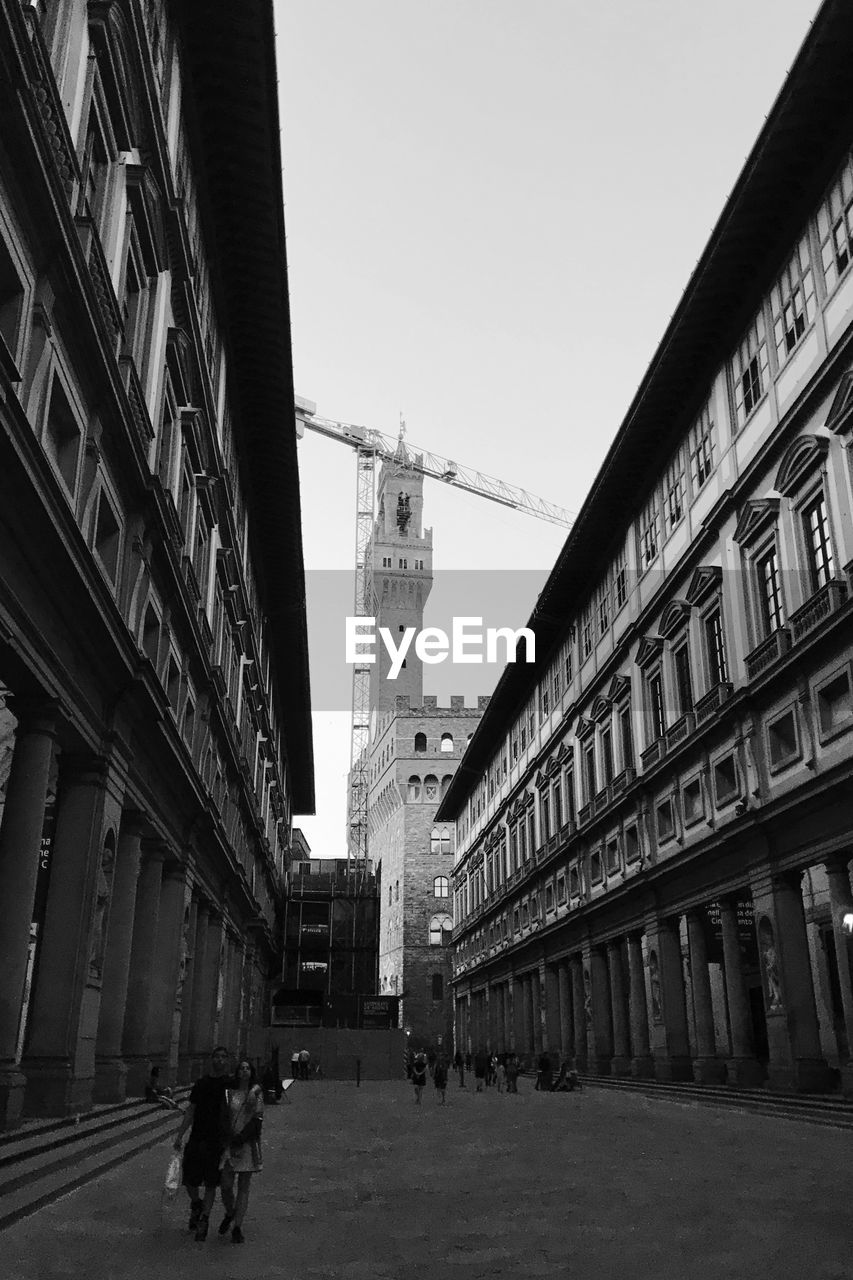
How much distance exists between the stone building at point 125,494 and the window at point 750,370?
12550mm

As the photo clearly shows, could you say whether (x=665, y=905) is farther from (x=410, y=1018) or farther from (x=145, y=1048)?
(x=410, y=1018)

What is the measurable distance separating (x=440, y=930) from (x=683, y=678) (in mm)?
65528

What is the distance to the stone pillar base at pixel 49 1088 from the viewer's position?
15.3 m

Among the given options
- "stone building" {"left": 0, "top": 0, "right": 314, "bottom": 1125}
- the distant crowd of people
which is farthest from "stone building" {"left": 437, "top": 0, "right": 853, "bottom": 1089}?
"stone building" {"left": 0, "top": 0, "right": 314, "bottom": 1125}

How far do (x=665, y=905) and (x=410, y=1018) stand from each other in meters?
62.8

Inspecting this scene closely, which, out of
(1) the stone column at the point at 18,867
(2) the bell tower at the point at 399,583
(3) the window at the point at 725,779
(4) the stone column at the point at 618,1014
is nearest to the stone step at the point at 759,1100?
(4) the stone column at the point at 618,1014

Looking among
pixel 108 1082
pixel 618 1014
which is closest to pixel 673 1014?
pixel 618 1014

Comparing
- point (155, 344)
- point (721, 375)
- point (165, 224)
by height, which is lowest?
point (155, 344)

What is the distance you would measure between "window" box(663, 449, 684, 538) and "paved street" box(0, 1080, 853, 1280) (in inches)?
765

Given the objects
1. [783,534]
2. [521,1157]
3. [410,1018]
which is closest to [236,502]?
[783,534]

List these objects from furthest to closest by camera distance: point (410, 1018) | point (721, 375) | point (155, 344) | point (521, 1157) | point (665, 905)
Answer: point (410, 1018)
point (665, 905)
point (721, 375)
point (155, 344)
point (521, 1157)

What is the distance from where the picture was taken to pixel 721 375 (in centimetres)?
3088

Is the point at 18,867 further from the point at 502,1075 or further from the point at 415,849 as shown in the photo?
the point at 415,849

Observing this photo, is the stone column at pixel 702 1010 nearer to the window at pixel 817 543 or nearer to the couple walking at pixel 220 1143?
the window at pixel 817 543
